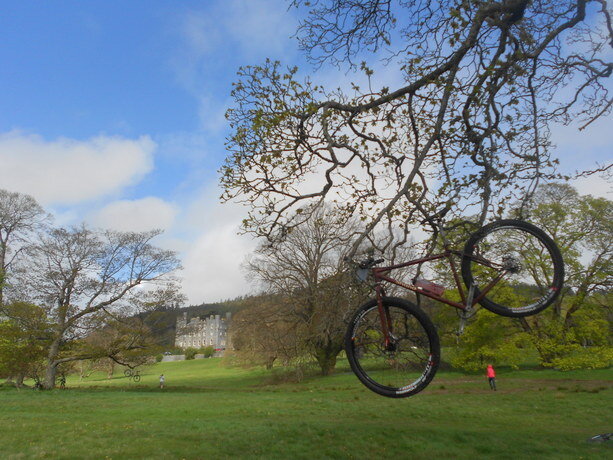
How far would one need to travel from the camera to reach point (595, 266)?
24.7 meters

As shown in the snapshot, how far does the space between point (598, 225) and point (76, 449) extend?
28193 mm

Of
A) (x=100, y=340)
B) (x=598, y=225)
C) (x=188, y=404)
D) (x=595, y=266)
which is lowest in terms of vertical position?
(x=188, y=404)

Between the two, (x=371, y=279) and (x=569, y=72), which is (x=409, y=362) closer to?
(x=371, y=279)

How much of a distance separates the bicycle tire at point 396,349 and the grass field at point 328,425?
6.70 m

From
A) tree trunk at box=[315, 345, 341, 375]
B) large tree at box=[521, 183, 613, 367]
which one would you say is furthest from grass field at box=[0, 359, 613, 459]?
tree trunk at box=[315, 345, 341, 375]

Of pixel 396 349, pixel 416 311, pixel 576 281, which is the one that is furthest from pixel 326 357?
pixel 416 311

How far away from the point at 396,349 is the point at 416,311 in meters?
0.53

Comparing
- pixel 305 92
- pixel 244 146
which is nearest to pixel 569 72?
pixel 305 92

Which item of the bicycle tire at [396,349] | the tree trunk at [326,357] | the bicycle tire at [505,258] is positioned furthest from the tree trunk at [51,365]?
the bicycle tire at [505,258]

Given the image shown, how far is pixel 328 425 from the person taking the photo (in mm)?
14555

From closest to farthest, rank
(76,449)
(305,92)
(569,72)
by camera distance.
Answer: (305,92)
(569,72)
(76,449)

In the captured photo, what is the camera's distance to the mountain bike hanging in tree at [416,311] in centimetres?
457

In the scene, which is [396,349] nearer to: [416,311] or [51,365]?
[416,311]

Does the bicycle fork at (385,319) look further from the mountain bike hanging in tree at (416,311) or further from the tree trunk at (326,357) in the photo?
the tree trunk at (326,357)
